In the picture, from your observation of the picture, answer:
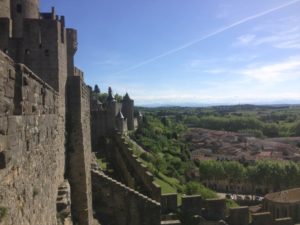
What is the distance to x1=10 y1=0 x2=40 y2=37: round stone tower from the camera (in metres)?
15.9

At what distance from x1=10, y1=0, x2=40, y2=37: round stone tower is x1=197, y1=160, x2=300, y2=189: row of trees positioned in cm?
5817

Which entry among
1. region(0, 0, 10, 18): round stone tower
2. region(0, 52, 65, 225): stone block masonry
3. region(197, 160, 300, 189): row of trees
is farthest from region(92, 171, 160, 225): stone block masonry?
region(197, 160, 300, 189): row of trees

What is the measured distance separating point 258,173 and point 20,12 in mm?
63123

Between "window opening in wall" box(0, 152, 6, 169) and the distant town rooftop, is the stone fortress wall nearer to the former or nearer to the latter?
"window opening in wall" box(0, 152, 6, 169)

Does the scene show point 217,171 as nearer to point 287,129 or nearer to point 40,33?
point 40,33

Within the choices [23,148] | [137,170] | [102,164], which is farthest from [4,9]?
[102,164]

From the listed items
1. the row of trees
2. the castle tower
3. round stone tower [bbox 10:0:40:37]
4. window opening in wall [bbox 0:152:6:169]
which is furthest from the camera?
the row of trees

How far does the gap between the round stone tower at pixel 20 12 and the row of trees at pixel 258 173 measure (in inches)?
2290

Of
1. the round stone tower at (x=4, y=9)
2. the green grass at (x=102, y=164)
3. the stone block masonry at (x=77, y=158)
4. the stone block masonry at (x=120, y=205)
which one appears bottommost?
the stone block masonry at (x=120, y=205)

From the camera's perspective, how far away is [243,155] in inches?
4026

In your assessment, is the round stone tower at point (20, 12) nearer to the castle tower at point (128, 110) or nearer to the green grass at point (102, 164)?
the green grass at point (102, 164)

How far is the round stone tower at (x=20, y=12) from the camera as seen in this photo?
15938mm

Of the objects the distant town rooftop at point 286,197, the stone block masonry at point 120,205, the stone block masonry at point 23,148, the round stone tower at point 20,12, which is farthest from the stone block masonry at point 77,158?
the distant town rooftop at point 286,197

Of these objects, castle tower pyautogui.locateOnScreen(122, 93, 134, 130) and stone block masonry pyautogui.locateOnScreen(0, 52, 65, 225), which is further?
castle tower pyautogui.locateOnScreen(122, 93, 134, 130)
